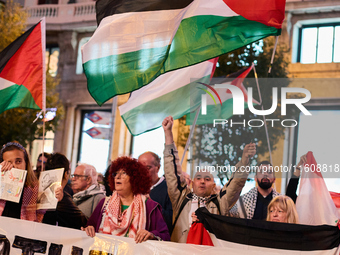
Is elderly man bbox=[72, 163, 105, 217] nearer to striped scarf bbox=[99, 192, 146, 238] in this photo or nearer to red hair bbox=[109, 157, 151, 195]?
red hair bbox=[109, 157, 151, 195]

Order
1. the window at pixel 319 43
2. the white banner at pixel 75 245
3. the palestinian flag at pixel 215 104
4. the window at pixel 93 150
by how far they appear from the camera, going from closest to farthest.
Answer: the white banner at pixel 75 245
the palestinian flag at pixel 215 104
the window at pixel 319 43
the window at pixel 93 150

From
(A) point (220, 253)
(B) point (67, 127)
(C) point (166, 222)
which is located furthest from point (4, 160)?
(B) point (67, 127)

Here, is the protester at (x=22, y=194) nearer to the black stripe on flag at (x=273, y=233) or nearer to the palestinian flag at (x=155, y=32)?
the palestinian flag at (x=155, y=32)

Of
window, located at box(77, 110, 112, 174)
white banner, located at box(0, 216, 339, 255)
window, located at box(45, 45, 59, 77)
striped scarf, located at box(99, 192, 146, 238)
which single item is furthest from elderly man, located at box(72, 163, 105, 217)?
window, located at box(45, 45, 59, 77)

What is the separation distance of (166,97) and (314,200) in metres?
2.87

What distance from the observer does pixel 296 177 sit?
534 centimetres

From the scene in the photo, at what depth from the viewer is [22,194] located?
17.6 feet

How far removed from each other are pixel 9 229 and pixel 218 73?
31.1 feet

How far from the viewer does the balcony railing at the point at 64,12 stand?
64.8 feet

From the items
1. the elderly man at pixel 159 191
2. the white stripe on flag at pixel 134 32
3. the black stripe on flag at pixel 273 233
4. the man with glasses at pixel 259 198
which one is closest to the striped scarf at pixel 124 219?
the elderly man at pixel 159 191

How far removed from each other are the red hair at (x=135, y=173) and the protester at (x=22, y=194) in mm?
1044

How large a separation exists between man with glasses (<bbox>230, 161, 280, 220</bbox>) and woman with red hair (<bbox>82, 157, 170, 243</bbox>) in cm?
86

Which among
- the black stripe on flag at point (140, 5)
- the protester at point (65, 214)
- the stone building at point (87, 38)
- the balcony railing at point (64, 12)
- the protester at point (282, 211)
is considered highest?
the balcony railing at point (64, 12)

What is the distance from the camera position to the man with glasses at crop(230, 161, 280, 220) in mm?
5141
